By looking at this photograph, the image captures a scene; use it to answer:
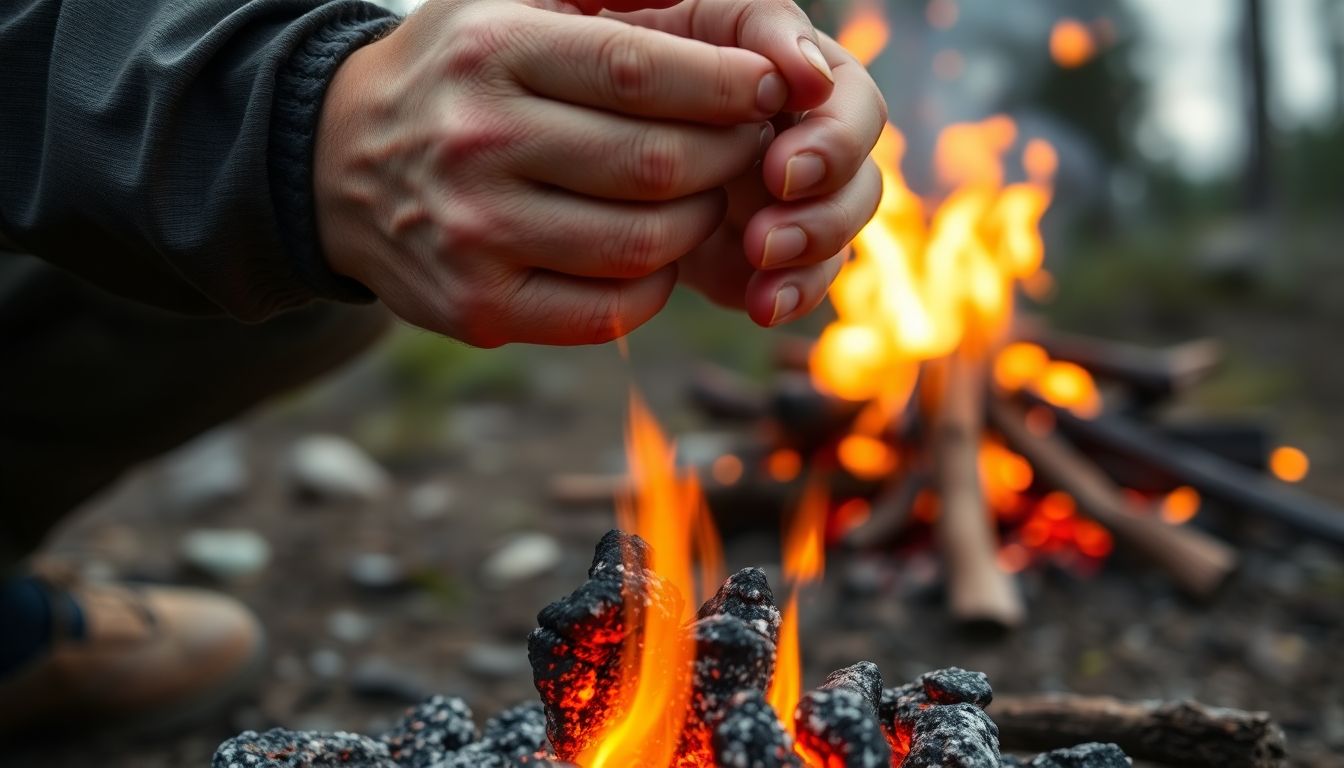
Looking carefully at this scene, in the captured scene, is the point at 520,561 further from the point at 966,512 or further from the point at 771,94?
the point at 771,94

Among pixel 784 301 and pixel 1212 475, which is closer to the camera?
pixel 784 301

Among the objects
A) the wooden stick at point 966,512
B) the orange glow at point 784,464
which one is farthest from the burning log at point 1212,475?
the orange glow at point 784,464

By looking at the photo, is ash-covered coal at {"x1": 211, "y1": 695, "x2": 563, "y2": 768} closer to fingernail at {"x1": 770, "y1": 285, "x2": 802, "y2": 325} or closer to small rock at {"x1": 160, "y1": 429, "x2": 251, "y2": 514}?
fingernail at {"x1": 770, "y1": 285, "x2": 802, "y2": 325}

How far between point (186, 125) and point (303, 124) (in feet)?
0.44

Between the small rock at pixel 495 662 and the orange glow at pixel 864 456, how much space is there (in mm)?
1202

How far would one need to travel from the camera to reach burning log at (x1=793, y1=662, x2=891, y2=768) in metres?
1.03

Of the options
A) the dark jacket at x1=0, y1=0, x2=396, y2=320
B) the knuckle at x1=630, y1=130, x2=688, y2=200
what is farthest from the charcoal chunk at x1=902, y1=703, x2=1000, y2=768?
the dark jacket at x1=0, y1=0, x2=396, y2=320

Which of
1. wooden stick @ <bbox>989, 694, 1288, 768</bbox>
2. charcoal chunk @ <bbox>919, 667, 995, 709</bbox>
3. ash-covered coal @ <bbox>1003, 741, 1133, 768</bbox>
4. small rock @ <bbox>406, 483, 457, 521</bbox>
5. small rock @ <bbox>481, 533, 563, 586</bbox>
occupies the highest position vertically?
small rock @ <bbox>406, 483, 457, 521</bbox>

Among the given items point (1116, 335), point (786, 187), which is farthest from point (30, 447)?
point (1116, 335)

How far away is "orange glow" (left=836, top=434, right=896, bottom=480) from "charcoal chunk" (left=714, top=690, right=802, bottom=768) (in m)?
2.29

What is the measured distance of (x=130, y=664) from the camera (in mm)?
2281

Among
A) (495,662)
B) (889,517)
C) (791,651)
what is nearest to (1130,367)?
(889,517)

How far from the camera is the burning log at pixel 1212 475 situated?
9.22 ft

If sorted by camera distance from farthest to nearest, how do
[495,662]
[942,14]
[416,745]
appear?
[942,14] < [495,662] < [416,745]
